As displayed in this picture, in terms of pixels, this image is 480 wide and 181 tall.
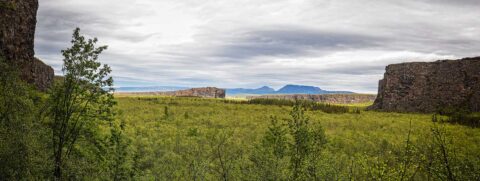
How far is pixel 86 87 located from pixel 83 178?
7.68 ft

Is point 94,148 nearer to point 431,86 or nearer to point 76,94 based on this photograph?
point 76,94

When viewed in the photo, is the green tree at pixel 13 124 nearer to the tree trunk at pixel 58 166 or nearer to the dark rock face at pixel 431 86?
the tree trunk at pixel 58 166

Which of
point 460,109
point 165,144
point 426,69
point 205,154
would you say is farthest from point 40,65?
point 426,69

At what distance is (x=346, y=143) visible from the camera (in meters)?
18.5

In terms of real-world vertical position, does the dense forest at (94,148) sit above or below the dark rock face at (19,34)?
below

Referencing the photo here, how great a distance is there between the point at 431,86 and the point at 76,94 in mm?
42891

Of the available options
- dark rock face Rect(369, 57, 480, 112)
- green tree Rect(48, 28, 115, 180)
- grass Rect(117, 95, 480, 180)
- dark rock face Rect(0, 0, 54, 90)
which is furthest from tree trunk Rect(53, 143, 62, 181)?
dark rock face Rect(369, 57, 480, 112)

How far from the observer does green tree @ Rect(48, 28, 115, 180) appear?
9305mm

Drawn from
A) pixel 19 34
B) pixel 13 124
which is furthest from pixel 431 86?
pixel 13 124

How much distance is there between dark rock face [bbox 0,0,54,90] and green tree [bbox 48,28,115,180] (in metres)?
2.59

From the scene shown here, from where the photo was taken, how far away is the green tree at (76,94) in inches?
366

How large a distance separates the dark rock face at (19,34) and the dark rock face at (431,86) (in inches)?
1341

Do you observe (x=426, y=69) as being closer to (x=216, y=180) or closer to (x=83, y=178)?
(x=216, y=180)

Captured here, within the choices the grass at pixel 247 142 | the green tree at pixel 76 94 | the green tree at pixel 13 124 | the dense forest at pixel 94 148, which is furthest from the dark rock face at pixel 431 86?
the green tree at pixel 13 124
